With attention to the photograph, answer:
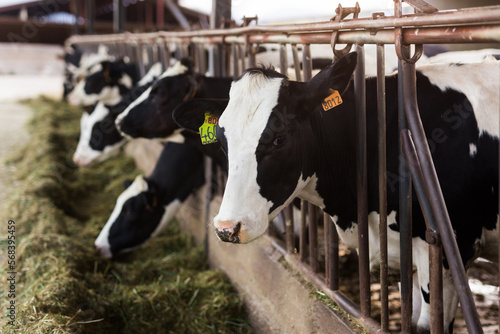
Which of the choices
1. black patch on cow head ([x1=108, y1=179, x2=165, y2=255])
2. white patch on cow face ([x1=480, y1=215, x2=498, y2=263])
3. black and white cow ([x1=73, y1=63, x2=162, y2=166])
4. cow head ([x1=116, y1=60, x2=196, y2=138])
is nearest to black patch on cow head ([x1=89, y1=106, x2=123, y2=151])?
black and white cow ([x1=73, y1=63, x2=162, y2=166])

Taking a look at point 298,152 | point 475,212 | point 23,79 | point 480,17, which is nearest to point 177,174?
point 298,152

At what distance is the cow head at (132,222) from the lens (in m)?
4.32

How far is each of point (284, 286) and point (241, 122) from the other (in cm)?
132

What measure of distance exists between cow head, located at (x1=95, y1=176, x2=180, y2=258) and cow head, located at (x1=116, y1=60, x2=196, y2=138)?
63 centimetres

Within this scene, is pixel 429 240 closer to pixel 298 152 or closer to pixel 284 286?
pixel 298 152

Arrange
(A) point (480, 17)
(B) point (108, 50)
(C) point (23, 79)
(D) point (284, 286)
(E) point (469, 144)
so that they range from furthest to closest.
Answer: (C) point (23, 79)
(B) point (108, 50)
(D) point (284, 286)
(E) point (469, 144)
(A) point (480, 17)

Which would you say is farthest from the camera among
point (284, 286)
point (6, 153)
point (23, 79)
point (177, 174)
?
point (23, 79)

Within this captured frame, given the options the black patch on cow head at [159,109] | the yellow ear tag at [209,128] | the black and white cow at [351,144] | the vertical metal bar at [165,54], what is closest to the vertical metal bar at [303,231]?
the black and white cow at [351,144]

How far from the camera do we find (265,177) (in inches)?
81.4

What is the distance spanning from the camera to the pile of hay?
3.00 m

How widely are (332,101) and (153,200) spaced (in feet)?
8.76

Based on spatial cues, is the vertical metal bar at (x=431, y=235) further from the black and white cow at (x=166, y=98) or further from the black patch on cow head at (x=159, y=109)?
the black patch on cow head at (x=159, y=109)

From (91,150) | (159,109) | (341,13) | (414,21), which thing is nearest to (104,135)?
(91,150)

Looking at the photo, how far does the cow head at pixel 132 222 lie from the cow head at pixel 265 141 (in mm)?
2347
